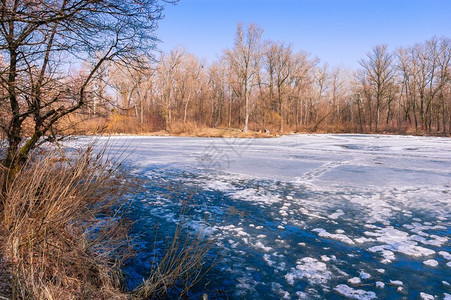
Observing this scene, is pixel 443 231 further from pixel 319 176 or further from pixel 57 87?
pixel 57 87

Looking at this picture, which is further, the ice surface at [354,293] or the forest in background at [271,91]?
the forest in background at [271,91]

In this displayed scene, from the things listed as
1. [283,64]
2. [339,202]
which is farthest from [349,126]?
[339,202]

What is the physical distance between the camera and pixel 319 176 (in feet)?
28.4

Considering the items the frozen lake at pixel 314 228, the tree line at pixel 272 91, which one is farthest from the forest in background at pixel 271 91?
the frozen lake at pixel 314 228

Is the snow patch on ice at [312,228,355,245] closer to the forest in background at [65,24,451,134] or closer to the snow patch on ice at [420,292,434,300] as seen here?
the snow patch on ice at [420,292,434,300]

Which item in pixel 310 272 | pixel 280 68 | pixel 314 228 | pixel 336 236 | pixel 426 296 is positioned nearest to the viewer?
pixel 426 296

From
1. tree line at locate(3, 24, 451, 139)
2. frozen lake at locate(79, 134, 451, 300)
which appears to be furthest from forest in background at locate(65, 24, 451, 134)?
frozen lake at locate(79, 134, 451, 300)

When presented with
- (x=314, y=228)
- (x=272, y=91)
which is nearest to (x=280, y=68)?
(x=272, y=91)

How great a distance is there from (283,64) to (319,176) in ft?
96.9

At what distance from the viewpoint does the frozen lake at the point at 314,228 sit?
10.2ft

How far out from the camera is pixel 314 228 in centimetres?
461

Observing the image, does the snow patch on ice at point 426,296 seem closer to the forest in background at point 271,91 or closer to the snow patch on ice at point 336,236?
the snow patch on ice at point 336,236

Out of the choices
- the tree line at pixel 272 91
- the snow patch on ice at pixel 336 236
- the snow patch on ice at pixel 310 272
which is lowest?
the snow patch on ice at pixel 310 272

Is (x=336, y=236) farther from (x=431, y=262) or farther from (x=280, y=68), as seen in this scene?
(x=280, y=68)
